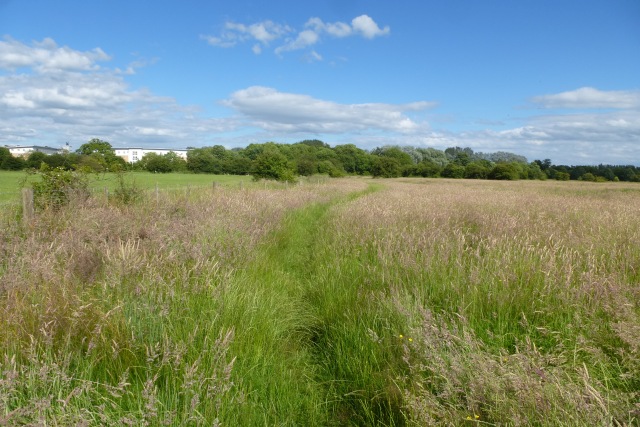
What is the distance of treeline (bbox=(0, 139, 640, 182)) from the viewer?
63.6 feet

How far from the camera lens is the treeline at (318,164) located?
1938cm

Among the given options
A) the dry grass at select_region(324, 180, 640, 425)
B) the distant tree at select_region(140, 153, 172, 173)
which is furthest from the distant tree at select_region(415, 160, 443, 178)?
the dry grass at select_region(324, 180, 640, 425)

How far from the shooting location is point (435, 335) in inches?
115

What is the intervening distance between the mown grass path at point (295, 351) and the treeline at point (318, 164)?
26.1 ft

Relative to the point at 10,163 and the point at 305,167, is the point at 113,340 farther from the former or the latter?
the point at 10,163

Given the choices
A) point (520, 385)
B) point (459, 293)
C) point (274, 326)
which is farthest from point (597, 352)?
point (274, 326)

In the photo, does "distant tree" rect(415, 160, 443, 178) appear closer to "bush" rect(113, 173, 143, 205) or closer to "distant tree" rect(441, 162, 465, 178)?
"distant tree" rect(441, 162, 465, 178)

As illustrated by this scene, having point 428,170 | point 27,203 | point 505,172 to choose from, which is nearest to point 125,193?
point 27,203

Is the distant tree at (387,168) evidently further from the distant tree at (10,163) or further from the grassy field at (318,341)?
the grassy field at (318,341)

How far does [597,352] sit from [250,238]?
4652 millimetres

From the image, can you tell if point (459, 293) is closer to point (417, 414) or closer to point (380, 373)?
point (380, 373)

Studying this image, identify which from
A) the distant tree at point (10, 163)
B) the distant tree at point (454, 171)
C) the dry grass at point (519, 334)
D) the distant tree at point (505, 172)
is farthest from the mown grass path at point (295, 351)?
the distant tree at point (454, 171)

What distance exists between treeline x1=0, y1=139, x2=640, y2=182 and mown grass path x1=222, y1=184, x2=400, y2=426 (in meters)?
7.96

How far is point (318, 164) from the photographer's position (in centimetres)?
7881
